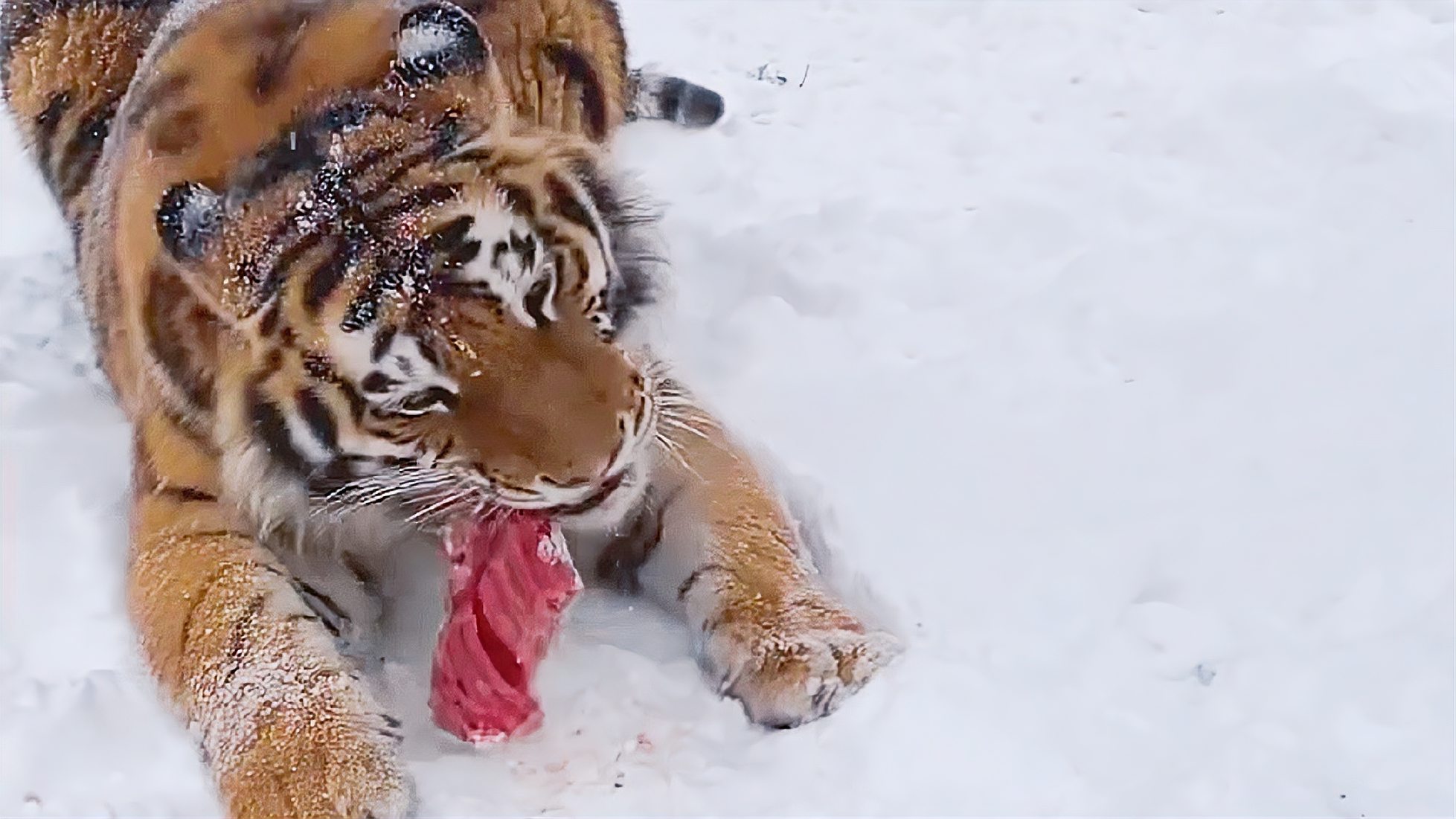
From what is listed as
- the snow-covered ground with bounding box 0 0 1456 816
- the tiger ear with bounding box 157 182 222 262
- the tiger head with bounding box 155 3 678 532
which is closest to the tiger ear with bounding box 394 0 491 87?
the tiger head with bounding box 155 3 678 532

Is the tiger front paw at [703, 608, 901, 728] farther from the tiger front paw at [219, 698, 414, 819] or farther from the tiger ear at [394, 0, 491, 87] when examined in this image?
the tiger ear at [394, 0, 491, 87]

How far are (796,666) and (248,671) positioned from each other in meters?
0.70

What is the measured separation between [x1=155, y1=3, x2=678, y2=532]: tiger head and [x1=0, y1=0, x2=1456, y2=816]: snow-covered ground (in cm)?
39

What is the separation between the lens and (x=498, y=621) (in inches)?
75.8

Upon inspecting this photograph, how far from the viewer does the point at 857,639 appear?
1.97 meters

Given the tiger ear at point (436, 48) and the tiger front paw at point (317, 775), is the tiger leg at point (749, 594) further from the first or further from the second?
the tiger ear at point (436, 48)

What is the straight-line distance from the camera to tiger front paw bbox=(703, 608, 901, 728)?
191 centimetres

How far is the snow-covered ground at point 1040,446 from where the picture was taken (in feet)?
5.86

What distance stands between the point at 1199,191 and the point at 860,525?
1027mm

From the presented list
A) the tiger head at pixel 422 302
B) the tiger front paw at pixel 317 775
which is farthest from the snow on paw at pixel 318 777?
the tiger head at pixel 422 302

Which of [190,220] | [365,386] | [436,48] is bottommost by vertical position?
[365,386]

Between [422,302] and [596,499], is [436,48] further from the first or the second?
[596,499]

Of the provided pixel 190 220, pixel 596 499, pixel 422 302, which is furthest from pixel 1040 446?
pixel 190 220

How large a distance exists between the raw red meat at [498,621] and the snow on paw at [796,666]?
237mm
